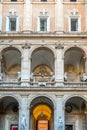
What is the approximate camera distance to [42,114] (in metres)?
51.2

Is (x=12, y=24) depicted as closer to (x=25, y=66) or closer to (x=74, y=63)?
(x=25, y=66)

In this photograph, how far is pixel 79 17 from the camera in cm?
4722

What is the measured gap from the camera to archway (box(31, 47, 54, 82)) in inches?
1921

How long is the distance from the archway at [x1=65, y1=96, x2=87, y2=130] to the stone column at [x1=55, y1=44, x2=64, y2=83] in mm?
4228

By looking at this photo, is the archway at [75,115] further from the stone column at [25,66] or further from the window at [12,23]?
the window at [12,23]

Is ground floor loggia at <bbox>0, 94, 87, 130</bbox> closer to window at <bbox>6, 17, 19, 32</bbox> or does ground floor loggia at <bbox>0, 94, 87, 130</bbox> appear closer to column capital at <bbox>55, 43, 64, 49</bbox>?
column capital at <bbox>55, 43, 64, 49</bbox>

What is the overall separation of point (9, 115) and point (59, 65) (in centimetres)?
854

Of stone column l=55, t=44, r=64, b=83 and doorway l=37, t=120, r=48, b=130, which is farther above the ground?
stone column l=55, t=44, r=64, b=83

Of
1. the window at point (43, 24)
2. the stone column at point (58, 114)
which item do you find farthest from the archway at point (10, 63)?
the stone column at point (58, 114)

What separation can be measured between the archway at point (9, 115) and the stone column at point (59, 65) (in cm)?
638

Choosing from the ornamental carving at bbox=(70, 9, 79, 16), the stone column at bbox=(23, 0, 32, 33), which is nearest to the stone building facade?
the stone column at bbox=(23, 0, 32, 33)

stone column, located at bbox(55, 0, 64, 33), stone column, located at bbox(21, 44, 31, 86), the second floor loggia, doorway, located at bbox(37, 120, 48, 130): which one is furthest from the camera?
doorway, located at bbox(37, 120, 48, 130)

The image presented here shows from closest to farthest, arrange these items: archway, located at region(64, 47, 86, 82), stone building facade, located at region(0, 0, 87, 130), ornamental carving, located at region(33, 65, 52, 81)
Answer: stone building facade, located at region(0, 0, 87, 130) → archway, located at region(64, 47, 86, 82) → ornamental carving, located at region(33, 65, 52, 81)

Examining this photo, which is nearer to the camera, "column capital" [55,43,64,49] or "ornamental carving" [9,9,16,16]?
"column capital" [55,43,64,49]
